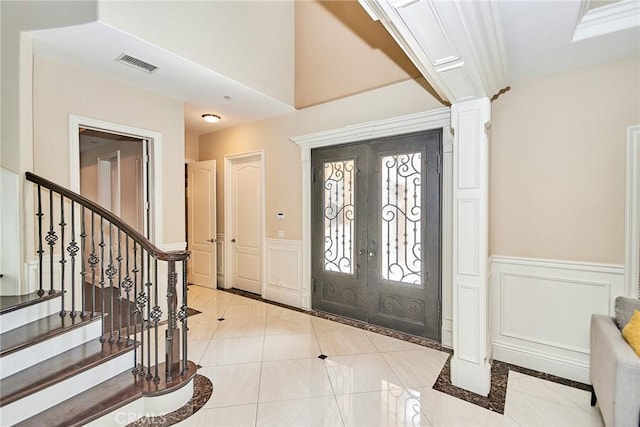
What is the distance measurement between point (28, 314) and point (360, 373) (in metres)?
2.74

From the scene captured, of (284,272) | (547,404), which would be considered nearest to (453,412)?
(547,404)

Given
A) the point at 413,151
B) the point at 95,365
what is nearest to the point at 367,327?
the point at 413,151

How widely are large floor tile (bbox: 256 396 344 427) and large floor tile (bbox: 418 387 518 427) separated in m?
0.67

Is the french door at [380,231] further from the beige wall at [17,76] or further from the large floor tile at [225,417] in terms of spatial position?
the beige wall at [17,76]

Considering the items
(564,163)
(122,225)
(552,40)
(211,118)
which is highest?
(211,118)

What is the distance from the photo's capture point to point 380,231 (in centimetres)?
351

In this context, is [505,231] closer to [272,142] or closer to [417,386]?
[417,386]

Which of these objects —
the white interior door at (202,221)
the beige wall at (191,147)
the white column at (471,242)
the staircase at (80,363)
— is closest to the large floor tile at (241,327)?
the staircase at (80,363)

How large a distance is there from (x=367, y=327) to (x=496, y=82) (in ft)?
9.43

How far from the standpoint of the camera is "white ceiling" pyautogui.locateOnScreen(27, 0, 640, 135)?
1.96 meters

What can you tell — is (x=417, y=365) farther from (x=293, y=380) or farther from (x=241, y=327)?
(x=241, y=327)

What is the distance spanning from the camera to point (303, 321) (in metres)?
3.80

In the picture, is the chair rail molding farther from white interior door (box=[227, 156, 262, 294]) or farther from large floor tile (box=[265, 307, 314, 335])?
white interior door (box=[227, 156, 262, 294])

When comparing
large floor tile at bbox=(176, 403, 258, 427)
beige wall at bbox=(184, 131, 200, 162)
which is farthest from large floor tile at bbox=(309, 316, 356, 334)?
beige wall at bbox=(184, 131, 200, 162)
